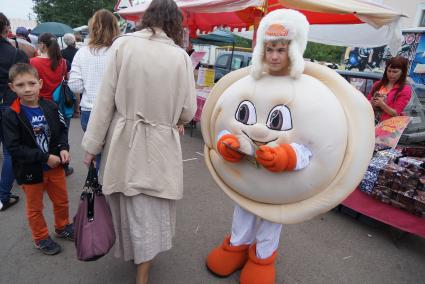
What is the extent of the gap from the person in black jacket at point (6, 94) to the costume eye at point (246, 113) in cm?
229

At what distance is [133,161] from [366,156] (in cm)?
126

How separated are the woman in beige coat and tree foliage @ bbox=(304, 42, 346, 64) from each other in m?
19.9

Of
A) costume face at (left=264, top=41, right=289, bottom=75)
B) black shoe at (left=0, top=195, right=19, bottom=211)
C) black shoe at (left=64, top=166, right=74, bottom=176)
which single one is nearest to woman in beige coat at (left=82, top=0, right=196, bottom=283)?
costume face at (left=264, top=41, right=289, bottom=75)

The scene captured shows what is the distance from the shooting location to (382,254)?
272 cm

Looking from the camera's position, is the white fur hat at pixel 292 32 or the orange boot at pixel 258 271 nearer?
the white fur hat at pixel 292 32

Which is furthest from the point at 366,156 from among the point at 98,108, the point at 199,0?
the point at 199,0

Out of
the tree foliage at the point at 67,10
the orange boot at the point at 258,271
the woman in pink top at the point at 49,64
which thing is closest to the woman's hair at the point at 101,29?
the woman in pink top at the point at 49,64

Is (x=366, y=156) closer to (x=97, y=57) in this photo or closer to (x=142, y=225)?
(x=142, y=225)

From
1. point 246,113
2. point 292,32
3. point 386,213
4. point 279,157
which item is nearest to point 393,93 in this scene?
point 386,213

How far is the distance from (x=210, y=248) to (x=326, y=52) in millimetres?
21028

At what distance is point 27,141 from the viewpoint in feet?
6.65

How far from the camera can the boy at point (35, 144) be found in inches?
77.1

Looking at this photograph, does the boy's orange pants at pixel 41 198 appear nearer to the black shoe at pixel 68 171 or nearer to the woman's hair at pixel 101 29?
the woman's hair at pixel 101 29

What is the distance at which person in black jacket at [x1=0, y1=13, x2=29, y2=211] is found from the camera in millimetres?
2811
